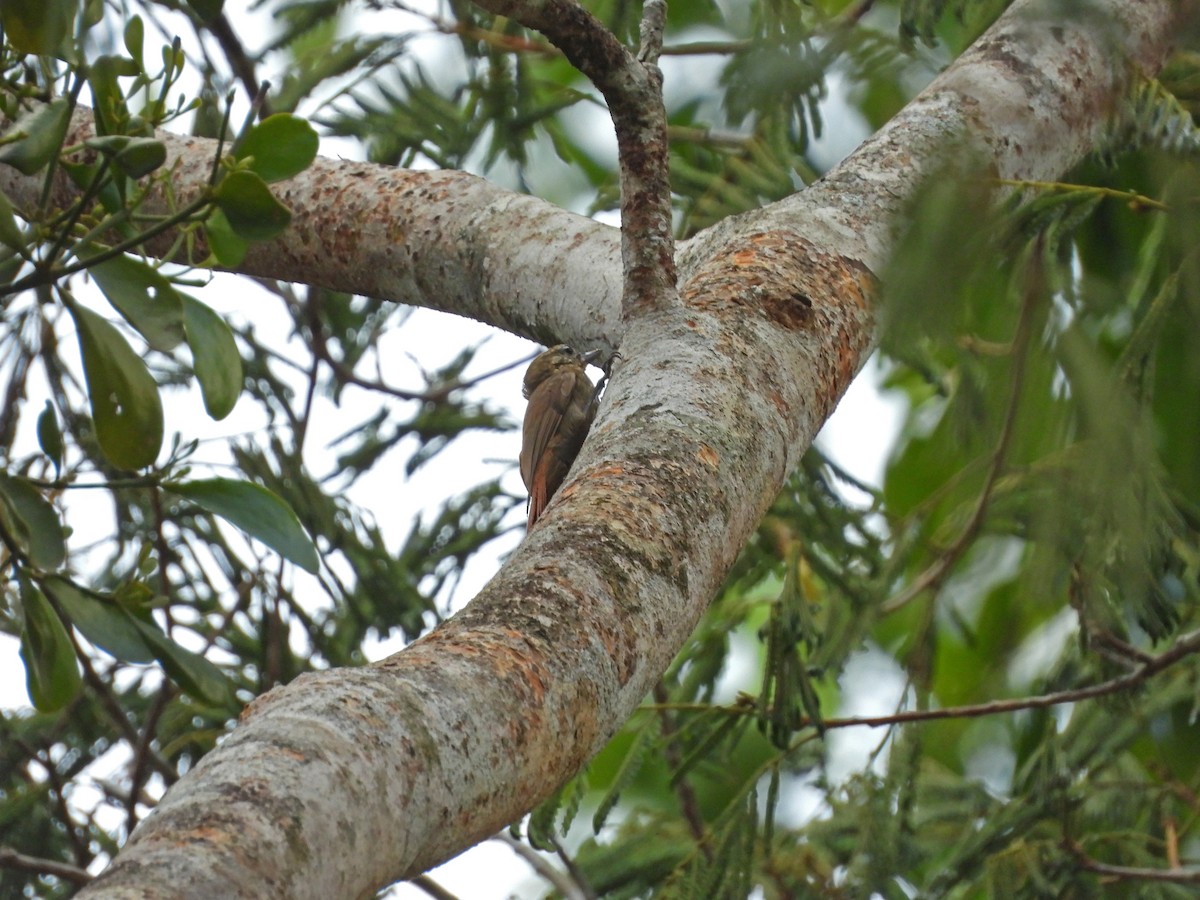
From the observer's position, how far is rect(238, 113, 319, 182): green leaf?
1.38 m

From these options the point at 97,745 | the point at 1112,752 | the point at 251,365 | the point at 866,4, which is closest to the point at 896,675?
the point at 1112,752

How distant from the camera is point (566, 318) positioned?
1925 millimetres

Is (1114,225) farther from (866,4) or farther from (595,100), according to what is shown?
(595,100)

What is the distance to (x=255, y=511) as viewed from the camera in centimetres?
156

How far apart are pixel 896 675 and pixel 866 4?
1.55 m

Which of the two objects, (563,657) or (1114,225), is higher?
(1114,225)

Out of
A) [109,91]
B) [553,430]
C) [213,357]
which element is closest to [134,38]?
[109,91]

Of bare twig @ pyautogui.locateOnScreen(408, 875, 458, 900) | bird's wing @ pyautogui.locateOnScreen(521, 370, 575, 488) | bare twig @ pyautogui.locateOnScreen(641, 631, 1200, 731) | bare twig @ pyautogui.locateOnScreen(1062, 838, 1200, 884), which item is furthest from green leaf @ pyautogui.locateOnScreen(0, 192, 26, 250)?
bare twig @ pyautogui.locateOnScreen(1062, 838, 1200, 884)

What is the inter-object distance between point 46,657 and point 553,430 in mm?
Answer: 1458

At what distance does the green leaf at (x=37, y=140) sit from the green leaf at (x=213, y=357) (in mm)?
234

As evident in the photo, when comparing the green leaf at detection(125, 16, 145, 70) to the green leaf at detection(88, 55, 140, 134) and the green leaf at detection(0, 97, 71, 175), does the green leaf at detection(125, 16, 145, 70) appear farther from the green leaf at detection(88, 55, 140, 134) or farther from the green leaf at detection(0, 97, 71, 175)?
the green leaf at detection(0, 97, 71, 175)

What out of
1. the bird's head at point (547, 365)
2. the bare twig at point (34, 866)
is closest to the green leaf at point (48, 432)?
the bare twig at point (34, 866)

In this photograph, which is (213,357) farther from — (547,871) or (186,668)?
(547,871)

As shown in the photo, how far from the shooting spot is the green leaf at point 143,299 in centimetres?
137
